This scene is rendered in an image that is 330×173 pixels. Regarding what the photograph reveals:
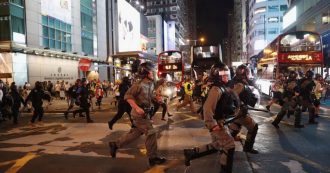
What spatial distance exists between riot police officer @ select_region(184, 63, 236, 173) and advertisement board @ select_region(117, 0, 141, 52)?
43.7m

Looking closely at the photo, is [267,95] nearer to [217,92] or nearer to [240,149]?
[240,149]

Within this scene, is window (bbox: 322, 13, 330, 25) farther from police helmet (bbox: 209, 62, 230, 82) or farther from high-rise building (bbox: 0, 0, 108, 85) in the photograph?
police helmet (bbox: 209, 62, 230, 82)

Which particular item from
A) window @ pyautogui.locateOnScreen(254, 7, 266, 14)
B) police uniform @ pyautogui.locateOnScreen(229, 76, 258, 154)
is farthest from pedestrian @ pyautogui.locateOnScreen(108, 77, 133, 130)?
window @ pyautogui.locateOnScreen(254, 7, 266, 14)

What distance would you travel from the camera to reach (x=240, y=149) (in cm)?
741

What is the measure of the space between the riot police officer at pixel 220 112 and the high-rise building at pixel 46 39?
63.1 ft

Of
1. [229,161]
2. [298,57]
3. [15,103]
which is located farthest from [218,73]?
[298,57]

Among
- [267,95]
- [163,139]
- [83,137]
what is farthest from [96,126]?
[267,95]

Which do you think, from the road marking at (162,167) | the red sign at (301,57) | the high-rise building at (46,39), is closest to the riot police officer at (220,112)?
the road marking at (162,167)

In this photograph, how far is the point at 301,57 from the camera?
62.2ft

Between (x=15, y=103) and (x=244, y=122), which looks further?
(x=15, y=103)

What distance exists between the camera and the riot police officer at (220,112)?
4.98 meters

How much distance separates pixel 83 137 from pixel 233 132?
446cm

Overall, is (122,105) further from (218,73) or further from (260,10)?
(260,10)

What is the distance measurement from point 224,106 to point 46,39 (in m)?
26.6
